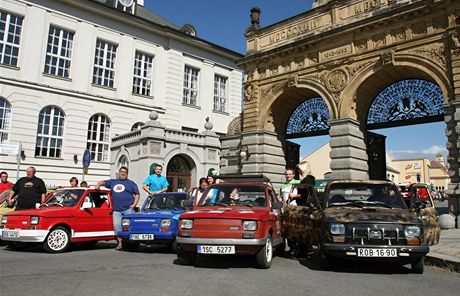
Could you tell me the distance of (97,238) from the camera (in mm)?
9258

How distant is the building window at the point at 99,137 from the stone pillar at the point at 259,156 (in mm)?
10149

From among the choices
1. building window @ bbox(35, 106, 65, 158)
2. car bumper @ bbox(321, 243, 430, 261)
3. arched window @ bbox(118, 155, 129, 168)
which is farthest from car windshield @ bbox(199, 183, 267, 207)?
building window @ bbox(35, 106, 65, 158)

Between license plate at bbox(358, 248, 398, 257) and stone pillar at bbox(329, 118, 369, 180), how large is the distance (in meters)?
10.1

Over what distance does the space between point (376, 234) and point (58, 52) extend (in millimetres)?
24277

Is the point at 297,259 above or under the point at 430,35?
under

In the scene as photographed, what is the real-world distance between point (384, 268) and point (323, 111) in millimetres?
12819

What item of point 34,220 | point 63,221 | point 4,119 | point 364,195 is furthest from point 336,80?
point 4,119

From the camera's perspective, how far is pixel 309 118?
19469 millimetres

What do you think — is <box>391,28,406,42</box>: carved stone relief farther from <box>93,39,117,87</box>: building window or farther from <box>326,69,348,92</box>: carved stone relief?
<box>93,39,117,87</box>: building window

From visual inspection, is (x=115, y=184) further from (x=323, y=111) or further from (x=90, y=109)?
(x=90, y=109)

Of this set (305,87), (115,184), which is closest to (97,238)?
(115,184)

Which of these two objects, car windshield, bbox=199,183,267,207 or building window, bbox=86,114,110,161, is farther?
building window, bbox=86,114,110,161

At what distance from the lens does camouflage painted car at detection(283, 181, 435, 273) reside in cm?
593

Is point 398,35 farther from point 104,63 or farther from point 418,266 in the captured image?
point 104,63
